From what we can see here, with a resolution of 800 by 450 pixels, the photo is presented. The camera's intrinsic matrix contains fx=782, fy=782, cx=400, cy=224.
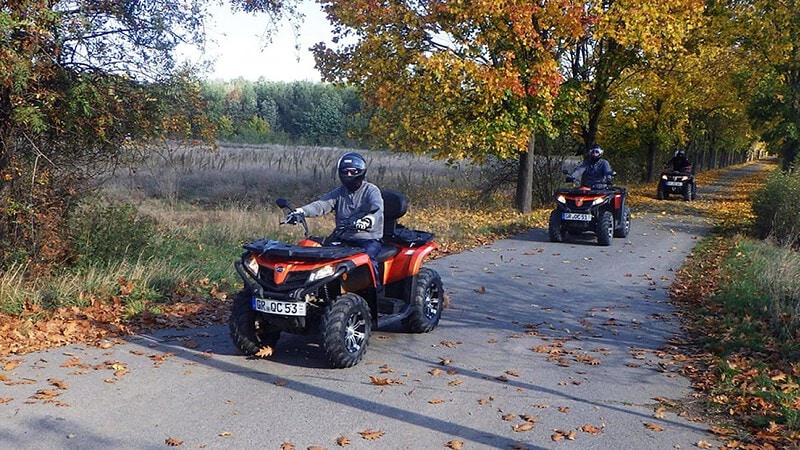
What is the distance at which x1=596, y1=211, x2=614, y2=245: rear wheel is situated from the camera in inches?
623

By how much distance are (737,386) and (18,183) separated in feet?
26.4

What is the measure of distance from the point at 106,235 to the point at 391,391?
20.0 feet

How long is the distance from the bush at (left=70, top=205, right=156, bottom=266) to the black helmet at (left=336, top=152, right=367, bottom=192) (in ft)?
14.1

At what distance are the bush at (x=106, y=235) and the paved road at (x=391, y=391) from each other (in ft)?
10.2

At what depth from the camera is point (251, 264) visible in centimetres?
699

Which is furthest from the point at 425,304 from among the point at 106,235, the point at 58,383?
the point at 106,235

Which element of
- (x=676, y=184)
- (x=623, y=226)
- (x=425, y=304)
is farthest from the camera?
(x=676, y=184)

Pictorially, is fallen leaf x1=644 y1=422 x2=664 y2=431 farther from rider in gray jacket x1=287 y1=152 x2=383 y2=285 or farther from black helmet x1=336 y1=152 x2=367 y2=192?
black helmet x1=336 y1=152 x2=367 y2=192

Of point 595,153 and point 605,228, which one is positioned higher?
point 595,153

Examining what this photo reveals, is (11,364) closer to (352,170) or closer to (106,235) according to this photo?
(352,170)

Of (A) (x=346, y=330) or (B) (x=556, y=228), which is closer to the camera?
(A) (x=346, y=330)

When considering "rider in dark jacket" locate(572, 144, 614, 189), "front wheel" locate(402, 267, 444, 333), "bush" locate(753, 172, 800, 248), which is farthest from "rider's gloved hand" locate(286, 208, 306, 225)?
"bush" locate(753, 172, 800, 248)

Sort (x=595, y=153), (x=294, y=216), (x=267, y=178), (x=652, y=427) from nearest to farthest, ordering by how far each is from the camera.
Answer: (x=652, y=427) → (x=294, y=216) → (x=595, y=153) → (x=267, y=178)

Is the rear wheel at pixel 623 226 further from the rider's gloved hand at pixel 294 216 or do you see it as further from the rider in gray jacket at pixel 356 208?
the rider's gloved hand at pixel 294 216
